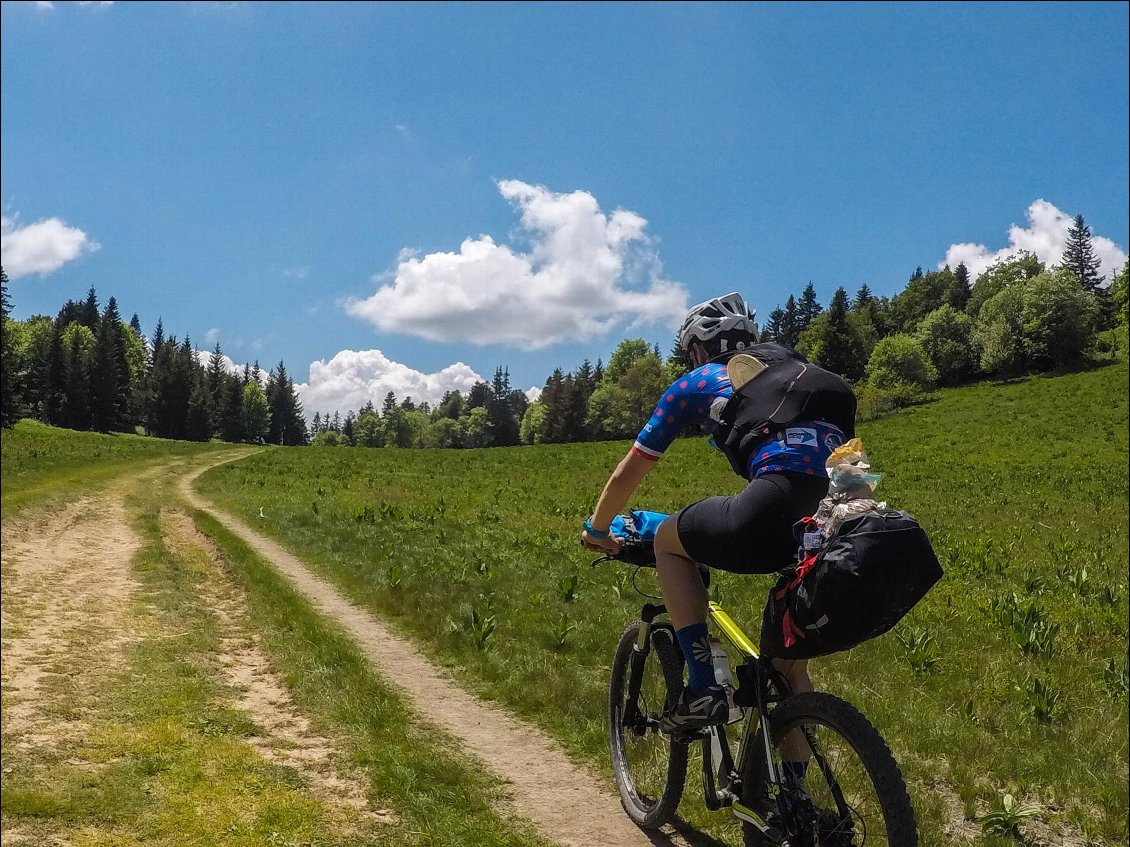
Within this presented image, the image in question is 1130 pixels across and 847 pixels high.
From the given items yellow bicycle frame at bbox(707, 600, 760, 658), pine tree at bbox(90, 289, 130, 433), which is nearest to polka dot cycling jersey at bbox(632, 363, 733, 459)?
yellow bicycle frame at bbox(707, 600, 760, 658)

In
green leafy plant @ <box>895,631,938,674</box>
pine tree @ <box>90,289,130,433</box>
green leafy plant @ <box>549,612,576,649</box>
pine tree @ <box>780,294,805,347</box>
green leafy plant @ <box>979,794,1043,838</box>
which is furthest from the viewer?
pine tree @ <box>780,294,805,347</box>

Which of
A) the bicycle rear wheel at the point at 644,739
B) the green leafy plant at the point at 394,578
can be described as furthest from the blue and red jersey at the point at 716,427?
the green leafy plant at the point at 394,578

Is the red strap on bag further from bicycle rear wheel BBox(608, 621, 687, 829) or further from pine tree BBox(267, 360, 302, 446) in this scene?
pine tree BBox(267, 360, 302, 446)

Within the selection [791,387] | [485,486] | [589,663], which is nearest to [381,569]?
[589,663]

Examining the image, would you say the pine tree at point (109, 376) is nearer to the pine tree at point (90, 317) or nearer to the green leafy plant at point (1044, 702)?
the pine tree at point (90, 317)

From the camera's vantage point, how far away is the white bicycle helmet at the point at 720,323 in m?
4.12

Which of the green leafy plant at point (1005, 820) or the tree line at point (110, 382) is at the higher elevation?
the tree line at point (110, 382)

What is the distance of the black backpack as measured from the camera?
109 inches

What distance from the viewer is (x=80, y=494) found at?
64.5 ft

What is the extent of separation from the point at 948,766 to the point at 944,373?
9125 cm

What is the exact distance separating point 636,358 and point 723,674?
5503 inches

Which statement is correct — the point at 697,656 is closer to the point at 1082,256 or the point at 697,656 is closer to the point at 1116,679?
the point at 1116,679

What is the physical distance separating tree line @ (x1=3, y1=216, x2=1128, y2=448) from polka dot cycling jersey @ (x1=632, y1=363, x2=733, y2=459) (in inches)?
16.0

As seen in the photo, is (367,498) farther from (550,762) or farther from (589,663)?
(550,762)
